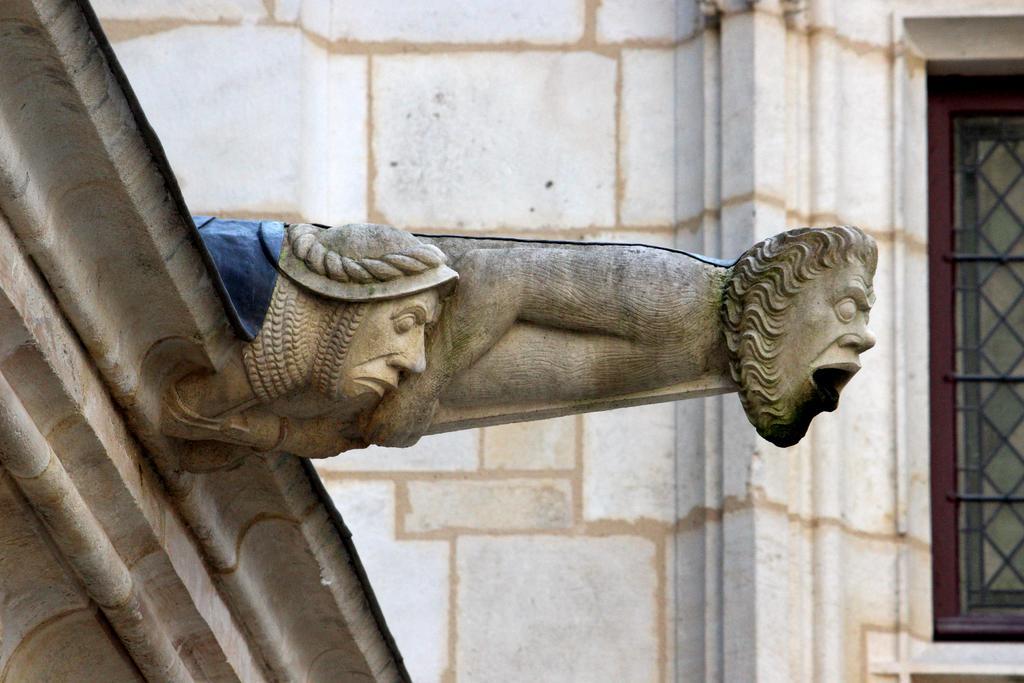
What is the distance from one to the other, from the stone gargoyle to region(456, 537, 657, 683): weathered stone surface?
7.25 ft

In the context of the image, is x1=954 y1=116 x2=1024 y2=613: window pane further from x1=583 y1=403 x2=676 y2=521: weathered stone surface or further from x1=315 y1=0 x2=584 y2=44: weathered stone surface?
x1=315 y1=0 x2=584 y2=44: weathered stone surface

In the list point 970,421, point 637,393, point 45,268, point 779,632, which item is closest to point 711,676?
point 779,632

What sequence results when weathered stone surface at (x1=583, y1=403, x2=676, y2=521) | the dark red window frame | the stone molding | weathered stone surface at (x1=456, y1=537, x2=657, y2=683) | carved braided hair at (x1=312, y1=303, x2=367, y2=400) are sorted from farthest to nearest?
1. the dark red window frame
2. weathered stone surface at (x1=583, y1=403, x2=676, y2=521)
3. weathered stone surface at (x1=456, y1=537, x2=657, y2=683)
4. carved braided hair at (x1=312, y1=303, x2=367, y2=400)
5. the stone molding

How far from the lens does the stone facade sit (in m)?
6.54

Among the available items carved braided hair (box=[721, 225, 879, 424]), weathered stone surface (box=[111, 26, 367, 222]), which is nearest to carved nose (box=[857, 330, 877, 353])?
carved braided hair (box=[721, 225, 879, 424])

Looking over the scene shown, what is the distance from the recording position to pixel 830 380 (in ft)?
14.1

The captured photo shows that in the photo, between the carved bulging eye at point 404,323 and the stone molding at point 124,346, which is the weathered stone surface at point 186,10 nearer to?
the stone molding at point 124,346

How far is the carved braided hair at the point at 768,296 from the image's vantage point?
14.0ft

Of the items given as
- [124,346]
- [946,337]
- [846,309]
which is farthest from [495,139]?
[124,346]

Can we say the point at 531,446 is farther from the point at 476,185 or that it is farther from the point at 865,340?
the point at 865,340

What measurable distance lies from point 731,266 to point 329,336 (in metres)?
0.59

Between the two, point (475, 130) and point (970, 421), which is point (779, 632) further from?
point (475, 130)

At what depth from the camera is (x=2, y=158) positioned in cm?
376

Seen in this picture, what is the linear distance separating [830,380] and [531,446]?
241 centimetres
